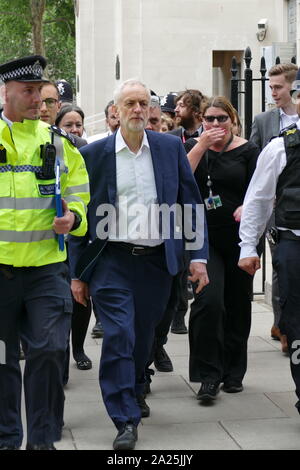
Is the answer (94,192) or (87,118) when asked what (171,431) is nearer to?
(94,192)

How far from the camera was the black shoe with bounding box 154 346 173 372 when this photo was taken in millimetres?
7762

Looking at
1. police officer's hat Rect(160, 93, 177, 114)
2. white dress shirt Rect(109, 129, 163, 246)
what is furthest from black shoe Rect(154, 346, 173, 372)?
police officer's hat Rect(160, 93, 177, 114)

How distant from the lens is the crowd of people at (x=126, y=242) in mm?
5242

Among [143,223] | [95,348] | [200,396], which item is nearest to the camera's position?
[143,223]

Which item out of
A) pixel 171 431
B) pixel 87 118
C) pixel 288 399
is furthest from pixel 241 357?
pixel 87 118

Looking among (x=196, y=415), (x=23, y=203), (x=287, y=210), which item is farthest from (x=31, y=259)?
(x=196, y=415)

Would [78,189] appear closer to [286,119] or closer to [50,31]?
[286,119]

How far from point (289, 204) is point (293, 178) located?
0.15 meters

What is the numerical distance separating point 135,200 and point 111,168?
0.24 m

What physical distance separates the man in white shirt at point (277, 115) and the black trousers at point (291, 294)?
2168 millimetres

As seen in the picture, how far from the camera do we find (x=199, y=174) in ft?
23.1

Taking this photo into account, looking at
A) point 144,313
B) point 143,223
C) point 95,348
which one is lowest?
point 95,348

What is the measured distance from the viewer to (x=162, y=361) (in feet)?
25.6
